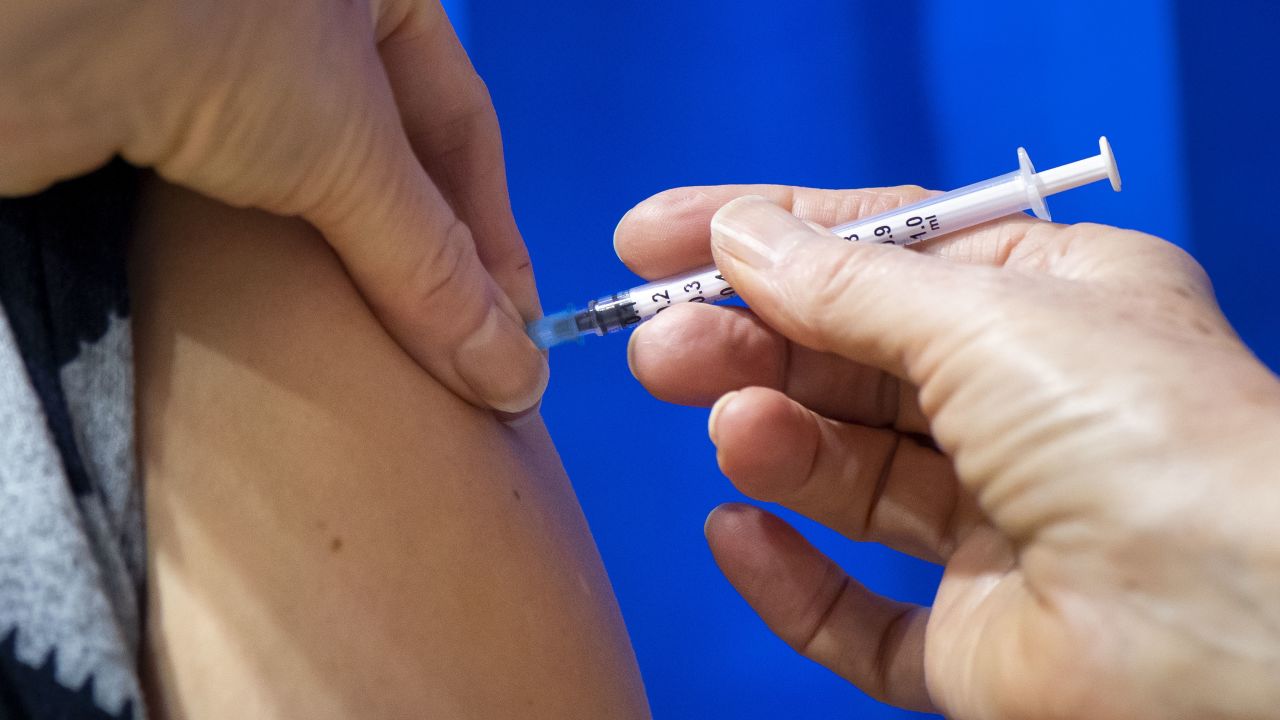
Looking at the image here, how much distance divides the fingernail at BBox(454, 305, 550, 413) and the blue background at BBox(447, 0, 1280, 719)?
57 cm

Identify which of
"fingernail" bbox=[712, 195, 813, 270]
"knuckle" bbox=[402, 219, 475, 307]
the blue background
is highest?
"knuckle" bbox=[402, 219, 475, 307]

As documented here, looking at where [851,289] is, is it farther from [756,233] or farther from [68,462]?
[68,462]

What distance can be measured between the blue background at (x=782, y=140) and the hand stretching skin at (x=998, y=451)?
0.41 meters

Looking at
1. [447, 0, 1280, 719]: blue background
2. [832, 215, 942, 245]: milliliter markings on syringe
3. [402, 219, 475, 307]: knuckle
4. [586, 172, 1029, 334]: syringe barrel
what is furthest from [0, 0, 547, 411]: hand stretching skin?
[447, 0, 1280, 719]: blue background

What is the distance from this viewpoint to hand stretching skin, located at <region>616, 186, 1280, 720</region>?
1.73 ft

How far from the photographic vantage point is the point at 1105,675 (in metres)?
0.54

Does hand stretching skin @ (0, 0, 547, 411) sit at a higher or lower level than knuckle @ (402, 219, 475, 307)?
higher

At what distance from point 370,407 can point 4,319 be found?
197 mm

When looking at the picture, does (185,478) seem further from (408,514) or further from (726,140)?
(726,140)

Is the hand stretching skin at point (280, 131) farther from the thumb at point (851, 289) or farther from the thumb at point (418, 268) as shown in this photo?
the thumb at point (851, 289)

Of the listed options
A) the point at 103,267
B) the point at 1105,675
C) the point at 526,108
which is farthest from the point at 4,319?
the point at 526,108

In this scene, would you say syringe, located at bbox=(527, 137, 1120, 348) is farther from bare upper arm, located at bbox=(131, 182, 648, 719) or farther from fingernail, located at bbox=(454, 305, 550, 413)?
bare upper arm, located at bbox=(131, 182, 648, 719)

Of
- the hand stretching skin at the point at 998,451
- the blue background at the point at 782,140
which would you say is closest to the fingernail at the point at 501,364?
the hand stretching skin at the point at 998,451

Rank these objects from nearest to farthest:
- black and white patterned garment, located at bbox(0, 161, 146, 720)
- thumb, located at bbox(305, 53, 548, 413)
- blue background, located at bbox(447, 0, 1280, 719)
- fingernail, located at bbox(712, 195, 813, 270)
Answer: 1. black and white patterned garment, located at bbox(0, 161, 146, 720)
2. thumb, located at bbox(305, 53, 548, 413)
3. fingernail, located at bbox(712, 195, 813, 270)
4. blue background, located at bbox(447, 0, 1280, 719)
